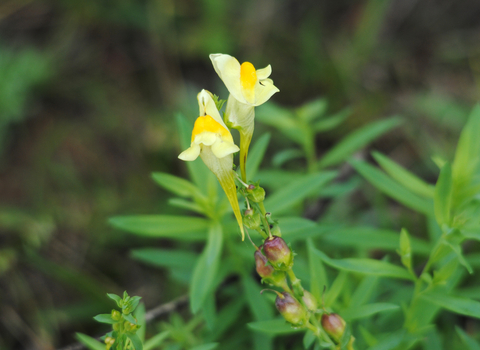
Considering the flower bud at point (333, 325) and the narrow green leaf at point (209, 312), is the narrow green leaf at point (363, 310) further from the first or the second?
the narrow green leaf at point (209, 312)

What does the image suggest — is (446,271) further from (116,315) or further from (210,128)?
(116,315)

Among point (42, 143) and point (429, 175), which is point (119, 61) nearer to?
point (42, 143)

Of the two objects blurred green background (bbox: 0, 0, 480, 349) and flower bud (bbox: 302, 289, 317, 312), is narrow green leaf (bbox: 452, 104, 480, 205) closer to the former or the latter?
flower bud (bbox: 302, 289, 317, 312)

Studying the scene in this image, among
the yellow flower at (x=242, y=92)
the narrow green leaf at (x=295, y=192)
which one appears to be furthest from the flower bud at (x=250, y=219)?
the narrow green leaf at (x=295, y=192)

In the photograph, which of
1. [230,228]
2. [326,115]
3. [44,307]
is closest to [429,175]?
[326,115]

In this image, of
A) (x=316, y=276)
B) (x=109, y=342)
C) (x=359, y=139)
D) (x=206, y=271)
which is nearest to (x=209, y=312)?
(x=206, y=271)

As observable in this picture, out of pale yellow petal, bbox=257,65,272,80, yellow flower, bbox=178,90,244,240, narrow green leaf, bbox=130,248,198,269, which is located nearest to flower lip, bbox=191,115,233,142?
yellow flower, bbox=178,90,244,240
